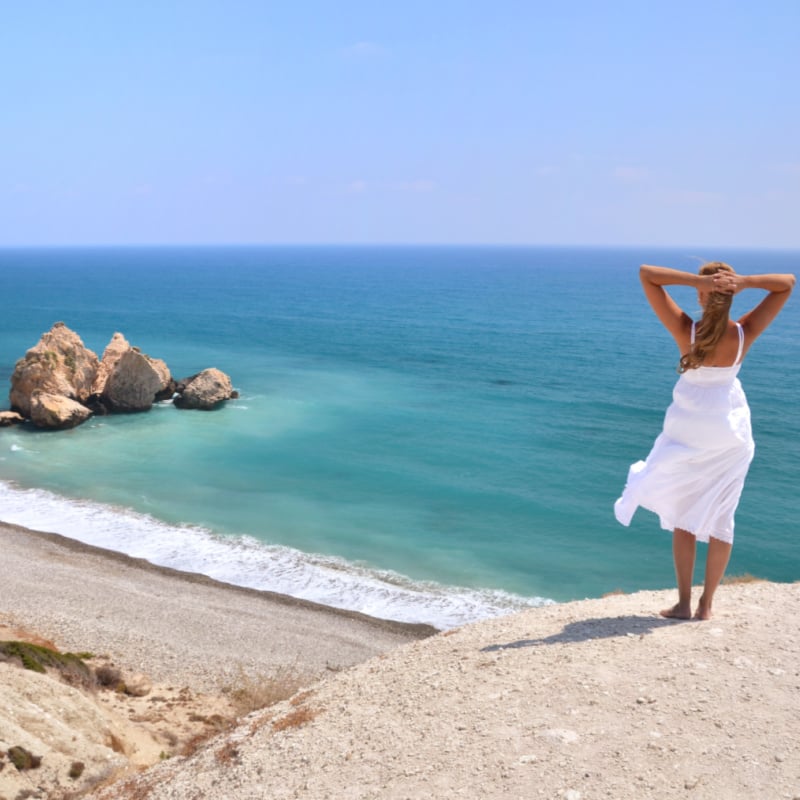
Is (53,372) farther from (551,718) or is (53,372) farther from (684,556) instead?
(551,718)

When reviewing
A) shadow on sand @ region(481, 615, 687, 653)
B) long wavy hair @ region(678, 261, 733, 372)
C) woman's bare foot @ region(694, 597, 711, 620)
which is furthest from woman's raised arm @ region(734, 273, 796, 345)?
shadow on sand @ region(481, 615, 687, 653)

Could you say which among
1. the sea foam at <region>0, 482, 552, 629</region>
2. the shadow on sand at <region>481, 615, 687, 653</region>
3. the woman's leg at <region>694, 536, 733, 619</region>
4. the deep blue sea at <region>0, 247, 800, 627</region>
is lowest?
the sea foam at <region>0, 482, 552, 629</region>

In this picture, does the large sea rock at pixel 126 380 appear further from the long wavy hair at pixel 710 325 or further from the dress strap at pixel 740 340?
the dress strap at pixel 740 340

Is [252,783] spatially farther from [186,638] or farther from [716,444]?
[186,638]

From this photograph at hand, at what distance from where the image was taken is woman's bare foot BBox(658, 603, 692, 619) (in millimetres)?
8430

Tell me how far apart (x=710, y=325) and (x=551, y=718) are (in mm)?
3673

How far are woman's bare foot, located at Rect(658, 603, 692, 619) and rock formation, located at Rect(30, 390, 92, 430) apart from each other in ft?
118

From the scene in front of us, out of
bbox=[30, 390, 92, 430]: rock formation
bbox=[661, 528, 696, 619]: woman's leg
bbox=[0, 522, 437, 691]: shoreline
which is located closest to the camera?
bbox=[661, 528, 696, 619]: woman's leg

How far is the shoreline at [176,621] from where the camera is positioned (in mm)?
17719

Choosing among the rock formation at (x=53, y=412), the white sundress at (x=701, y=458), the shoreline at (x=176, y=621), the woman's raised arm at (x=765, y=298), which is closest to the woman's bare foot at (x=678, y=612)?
the white sundress at (x=701, y=458)

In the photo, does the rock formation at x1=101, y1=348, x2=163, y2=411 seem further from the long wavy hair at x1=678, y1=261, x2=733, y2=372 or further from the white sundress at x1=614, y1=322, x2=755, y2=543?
the long wavy hair at x1=678, y1=261, x2=733, y2=372

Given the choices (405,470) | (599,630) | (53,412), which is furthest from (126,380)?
(599,630)

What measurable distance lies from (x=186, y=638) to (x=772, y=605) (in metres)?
13.8

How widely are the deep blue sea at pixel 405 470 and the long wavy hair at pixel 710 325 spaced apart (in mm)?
762
